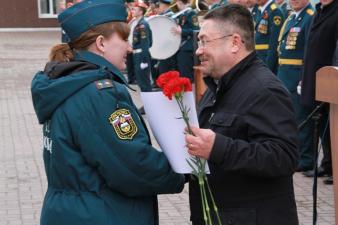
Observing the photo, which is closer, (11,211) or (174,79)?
(174,79)

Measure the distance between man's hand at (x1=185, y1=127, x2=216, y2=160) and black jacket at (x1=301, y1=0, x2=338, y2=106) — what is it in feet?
13.7

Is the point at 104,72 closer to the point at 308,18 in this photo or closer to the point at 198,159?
the point at 198,159

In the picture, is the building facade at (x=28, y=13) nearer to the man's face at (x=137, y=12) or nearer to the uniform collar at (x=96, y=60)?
the man's face at (x=137, y=12)

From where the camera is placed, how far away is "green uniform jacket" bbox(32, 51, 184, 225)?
9.28 ft

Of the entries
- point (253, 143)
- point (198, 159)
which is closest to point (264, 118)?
point (253, 143)

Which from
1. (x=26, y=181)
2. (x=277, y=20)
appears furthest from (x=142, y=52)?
(x=26, y=181)

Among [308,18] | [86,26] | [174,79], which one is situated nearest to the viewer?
[174,79]

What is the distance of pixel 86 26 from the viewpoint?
116 inches

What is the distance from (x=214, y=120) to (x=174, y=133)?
0.69 feet

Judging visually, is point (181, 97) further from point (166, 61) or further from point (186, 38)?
point (166, 61)

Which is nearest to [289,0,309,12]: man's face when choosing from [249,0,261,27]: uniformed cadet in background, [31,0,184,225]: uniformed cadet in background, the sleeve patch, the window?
the sleeve patch

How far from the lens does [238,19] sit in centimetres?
300

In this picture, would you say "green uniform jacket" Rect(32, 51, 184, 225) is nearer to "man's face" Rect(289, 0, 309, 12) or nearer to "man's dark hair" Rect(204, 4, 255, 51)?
"man's dark hair" Rect(204, 4, 255, 51)

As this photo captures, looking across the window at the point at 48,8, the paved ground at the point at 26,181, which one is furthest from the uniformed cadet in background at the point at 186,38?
the window at the point at 48,8
